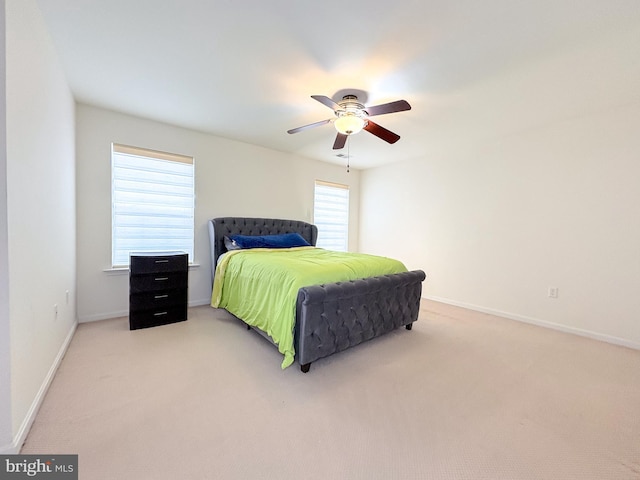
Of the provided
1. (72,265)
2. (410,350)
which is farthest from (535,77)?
(72,265)

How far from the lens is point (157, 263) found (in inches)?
118

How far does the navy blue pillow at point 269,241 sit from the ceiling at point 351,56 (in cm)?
156

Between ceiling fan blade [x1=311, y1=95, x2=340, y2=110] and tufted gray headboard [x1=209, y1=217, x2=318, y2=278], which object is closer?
ceiling fan blade [x1=311, y1=95, x2=340, y2=110]

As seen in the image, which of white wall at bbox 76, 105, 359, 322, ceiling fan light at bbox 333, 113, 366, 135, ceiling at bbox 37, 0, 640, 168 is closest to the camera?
ceiling at bbox 37, 0, 640, 168

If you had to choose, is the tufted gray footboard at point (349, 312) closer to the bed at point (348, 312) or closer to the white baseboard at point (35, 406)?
the bed at point (348, 312)

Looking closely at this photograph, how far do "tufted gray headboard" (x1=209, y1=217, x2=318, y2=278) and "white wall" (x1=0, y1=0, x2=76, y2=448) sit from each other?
1.60m

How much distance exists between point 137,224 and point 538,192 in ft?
16.8

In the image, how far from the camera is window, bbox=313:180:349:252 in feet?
17.4

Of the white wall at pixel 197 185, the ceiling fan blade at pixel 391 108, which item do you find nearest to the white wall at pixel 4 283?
the white wall at pixel 197 185

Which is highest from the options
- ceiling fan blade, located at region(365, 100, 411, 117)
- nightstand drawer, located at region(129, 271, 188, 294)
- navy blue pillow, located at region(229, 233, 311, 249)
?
ceiling fan blade, located at region(365, 100, 411, 117)

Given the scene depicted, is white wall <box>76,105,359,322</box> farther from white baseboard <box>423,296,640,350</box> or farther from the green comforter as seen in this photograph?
white baseboard <box>423,296,640,350</box>

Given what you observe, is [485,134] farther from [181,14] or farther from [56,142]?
[56,142]

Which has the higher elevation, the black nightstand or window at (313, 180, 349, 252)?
window at (313, 180, 349, 252)

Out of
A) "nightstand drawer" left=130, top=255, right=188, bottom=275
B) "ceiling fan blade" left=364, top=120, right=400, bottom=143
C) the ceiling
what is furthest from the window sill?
"ceiling fan blade" left=364, top=120, right=400, bottom=143
